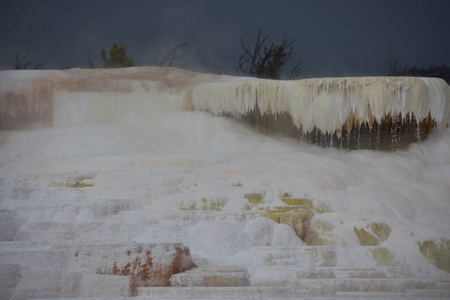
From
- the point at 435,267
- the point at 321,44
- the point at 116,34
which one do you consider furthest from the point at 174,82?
the point at 321,44

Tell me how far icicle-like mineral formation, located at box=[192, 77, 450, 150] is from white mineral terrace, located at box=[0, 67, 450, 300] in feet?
0.06

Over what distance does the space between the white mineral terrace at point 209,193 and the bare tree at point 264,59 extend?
5223 millimetres

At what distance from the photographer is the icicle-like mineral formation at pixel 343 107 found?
19.3ft

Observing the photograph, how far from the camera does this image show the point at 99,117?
7219 millimetres

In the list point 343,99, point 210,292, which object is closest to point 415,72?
point 343,99

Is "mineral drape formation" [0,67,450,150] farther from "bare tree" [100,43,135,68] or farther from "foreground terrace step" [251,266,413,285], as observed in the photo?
"bare tree" [100,43,135,68]

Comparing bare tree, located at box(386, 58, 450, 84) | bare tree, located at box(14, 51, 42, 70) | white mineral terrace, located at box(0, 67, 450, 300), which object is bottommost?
white mineral terrace, located at box(0, 67, 450, 300)

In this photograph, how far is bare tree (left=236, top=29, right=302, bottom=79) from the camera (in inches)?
496

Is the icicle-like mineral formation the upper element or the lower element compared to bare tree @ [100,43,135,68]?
lower

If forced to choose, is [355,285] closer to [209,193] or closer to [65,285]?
[65,285]

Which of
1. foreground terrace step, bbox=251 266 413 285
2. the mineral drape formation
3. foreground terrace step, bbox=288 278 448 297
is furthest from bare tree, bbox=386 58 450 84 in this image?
foreground terrace step, bbox=288 278 448 297

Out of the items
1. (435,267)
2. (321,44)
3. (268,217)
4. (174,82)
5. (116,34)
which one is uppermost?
(321,44)

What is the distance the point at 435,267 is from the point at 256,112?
3.61 meters

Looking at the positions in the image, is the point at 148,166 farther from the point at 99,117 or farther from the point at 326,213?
the point at 99,117
